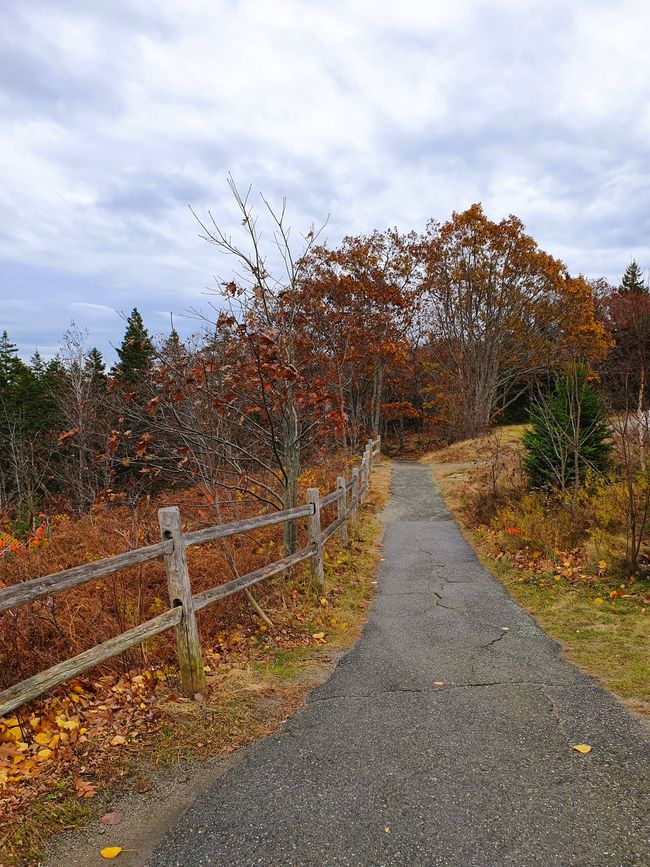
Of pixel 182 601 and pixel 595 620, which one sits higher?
pixel 182 601

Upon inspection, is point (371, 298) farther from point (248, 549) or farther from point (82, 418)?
point (248, 549)

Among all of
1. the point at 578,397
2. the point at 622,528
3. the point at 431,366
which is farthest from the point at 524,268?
the point at 622,528

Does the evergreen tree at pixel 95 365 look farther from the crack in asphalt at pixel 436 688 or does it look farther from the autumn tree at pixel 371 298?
the crack in asphalt at pixel 436 688

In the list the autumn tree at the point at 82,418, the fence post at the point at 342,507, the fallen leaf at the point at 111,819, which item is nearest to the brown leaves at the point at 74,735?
the fallen leaf at the point at 111,819

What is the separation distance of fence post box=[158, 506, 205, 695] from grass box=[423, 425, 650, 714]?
338 cm

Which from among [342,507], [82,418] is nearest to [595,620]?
[342,507]

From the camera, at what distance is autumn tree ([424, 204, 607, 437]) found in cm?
2708

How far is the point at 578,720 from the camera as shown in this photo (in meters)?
3.74

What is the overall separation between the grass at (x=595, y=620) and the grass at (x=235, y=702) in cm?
220

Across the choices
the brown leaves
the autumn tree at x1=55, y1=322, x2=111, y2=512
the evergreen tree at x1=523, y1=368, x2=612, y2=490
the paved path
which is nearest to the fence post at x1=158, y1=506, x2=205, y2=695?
the brown leaves

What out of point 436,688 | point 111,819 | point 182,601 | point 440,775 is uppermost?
point 182,601

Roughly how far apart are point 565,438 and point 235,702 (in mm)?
8382

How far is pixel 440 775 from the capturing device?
3.12 meters

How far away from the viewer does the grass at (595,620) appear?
14.5 feet
